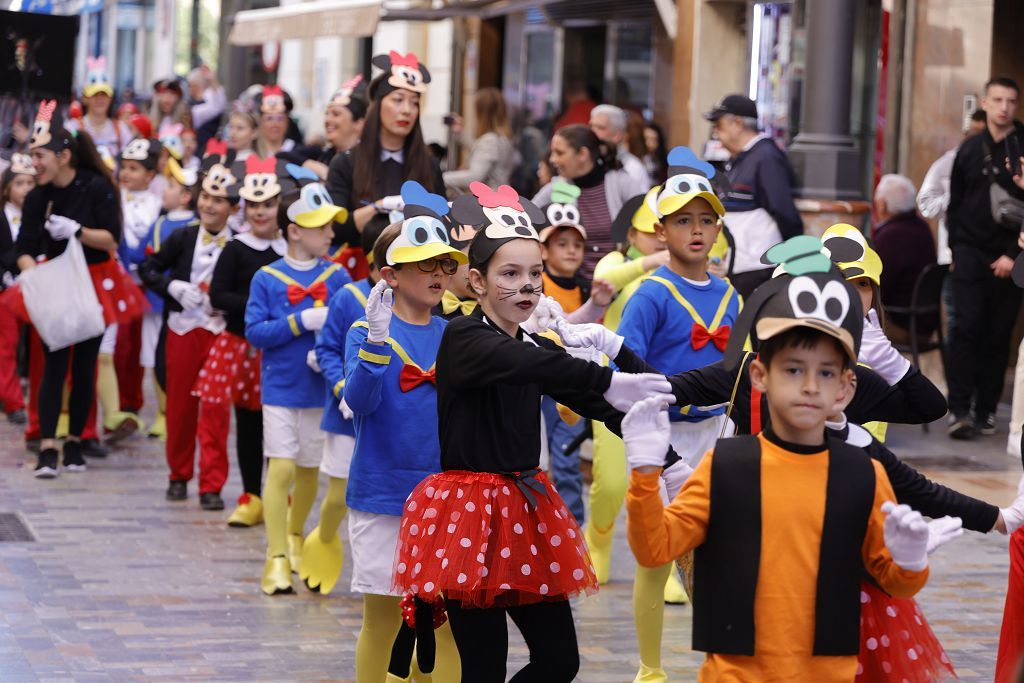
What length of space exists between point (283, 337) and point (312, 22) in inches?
442

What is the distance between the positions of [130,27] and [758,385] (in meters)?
54.2

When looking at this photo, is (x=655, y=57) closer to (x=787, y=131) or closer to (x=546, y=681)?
(x=787, y=131)

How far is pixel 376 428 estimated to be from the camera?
18.6 ft

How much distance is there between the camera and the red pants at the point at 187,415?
9477 millimetres

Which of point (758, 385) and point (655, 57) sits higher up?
point (655, 57)

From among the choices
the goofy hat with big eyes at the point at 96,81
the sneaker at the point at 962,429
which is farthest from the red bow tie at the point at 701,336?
the goofy hat with big eyes at the point at 96,81

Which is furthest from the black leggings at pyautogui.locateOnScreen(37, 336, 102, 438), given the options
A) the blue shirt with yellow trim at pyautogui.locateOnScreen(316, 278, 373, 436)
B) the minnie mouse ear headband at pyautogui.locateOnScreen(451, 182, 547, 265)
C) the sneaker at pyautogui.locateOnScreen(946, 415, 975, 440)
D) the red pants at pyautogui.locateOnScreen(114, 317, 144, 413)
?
the minnie mouse ear headband at pyautogui.locateOnScreen(451, 182, 547, 265)

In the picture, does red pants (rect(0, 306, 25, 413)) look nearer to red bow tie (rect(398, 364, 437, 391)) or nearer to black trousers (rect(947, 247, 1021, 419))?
black trousers (rect(947, 247, 1021, 419))

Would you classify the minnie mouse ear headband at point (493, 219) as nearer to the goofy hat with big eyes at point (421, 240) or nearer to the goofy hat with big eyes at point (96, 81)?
the goofy hat with big eyes at point (421, 240)

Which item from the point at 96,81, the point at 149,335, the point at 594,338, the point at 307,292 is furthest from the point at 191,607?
the point at 96,81

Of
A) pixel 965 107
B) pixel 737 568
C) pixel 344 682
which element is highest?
pixel 965 107

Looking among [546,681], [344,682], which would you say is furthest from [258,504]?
[546,681]

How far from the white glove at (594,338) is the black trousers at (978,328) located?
7.54m

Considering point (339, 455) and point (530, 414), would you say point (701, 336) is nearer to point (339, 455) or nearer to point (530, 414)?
point (339, 455)
